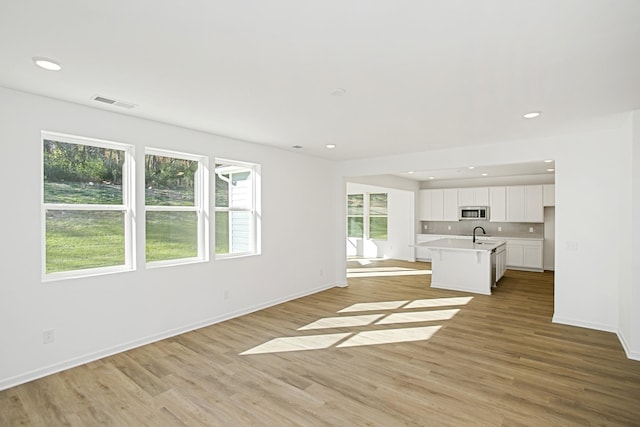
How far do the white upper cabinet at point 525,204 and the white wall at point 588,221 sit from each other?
466cm

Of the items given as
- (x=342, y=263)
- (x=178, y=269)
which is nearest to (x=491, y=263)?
(x=342, y=263)

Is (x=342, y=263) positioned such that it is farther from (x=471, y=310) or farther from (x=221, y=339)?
(x=221, y=339)

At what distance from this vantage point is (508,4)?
66.2 inches

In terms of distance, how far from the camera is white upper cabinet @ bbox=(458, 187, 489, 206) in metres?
9.38

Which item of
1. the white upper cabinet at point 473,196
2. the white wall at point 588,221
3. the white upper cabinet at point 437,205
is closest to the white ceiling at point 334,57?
the white wall at point 588,221

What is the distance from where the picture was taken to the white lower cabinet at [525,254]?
8.48 meters

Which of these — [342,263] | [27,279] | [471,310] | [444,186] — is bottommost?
[471,310]

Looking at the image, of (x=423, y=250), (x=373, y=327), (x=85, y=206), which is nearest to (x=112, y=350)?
(x=85, y=206)

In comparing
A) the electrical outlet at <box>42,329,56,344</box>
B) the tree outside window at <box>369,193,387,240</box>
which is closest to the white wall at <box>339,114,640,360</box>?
the electrical outlet at <box>42,329,56,344</box>

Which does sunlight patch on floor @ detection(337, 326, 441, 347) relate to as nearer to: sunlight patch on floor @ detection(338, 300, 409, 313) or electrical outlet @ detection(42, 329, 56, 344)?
sunlight patch on floor @ detection(338, 300, 409, 313)

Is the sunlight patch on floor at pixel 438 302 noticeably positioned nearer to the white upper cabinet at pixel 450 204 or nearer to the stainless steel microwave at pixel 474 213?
the stainless steel microwave at pixel 474 213

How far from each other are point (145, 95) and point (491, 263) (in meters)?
6.31

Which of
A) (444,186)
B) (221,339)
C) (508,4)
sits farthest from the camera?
(444,186)

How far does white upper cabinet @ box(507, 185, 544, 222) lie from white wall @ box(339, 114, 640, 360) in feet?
15.3
